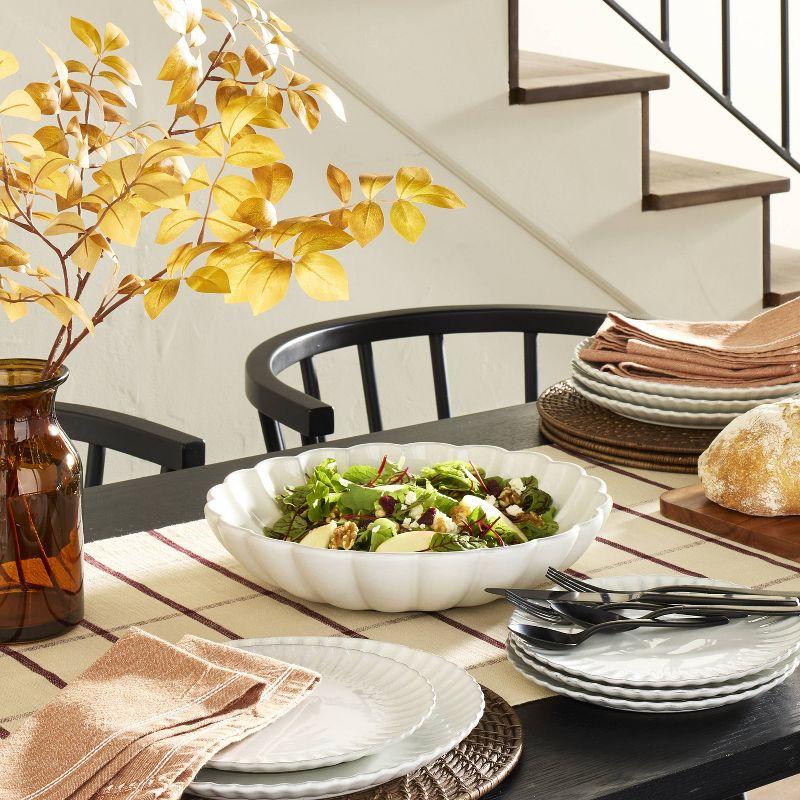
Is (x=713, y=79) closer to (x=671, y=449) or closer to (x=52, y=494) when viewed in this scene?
(x=671, y=449)

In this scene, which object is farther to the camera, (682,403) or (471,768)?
(682,403)

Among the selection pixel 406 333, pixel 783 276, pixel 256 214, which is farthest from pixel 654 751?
pixel 783 276

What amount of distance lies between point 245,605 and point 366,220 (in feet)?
1.13

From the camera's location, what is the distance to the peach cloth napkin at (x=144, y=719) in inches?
23.2

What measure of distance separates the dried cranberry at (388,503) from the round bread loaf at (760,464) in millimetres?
319

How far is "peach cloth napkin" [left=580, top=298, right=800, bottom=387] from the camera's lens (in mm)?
1306

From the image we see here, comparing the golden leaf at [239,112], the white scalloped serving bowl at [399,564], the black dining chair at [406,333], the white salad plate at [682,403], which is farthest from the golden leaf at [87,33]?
the black dining chair at [406,333]

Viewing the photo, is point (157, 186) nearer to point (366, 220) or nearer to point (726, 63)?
point (366, 220)

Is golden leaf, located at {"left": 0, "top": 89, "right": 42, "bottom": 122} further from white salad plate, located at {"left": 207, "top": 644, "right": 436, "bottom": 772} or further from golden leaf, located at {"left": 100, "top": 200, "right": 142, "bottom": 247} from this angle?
white salad plate, located at {"left": 207, "top": 644, "right": 436, "bottom": 772}

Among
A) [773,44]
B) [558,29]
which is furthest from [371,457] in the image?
[773,44]

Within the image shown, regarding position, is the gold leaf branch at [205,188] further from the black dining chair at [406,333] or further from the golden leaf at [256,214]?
the black dining chair at [406,333]

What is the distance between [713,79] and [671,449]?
262 centimetres

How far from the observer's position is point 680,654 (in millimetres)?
778

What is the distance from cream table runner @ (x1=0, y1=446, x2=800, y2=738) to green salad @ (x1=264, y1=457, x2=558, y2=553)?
0.17 ft
